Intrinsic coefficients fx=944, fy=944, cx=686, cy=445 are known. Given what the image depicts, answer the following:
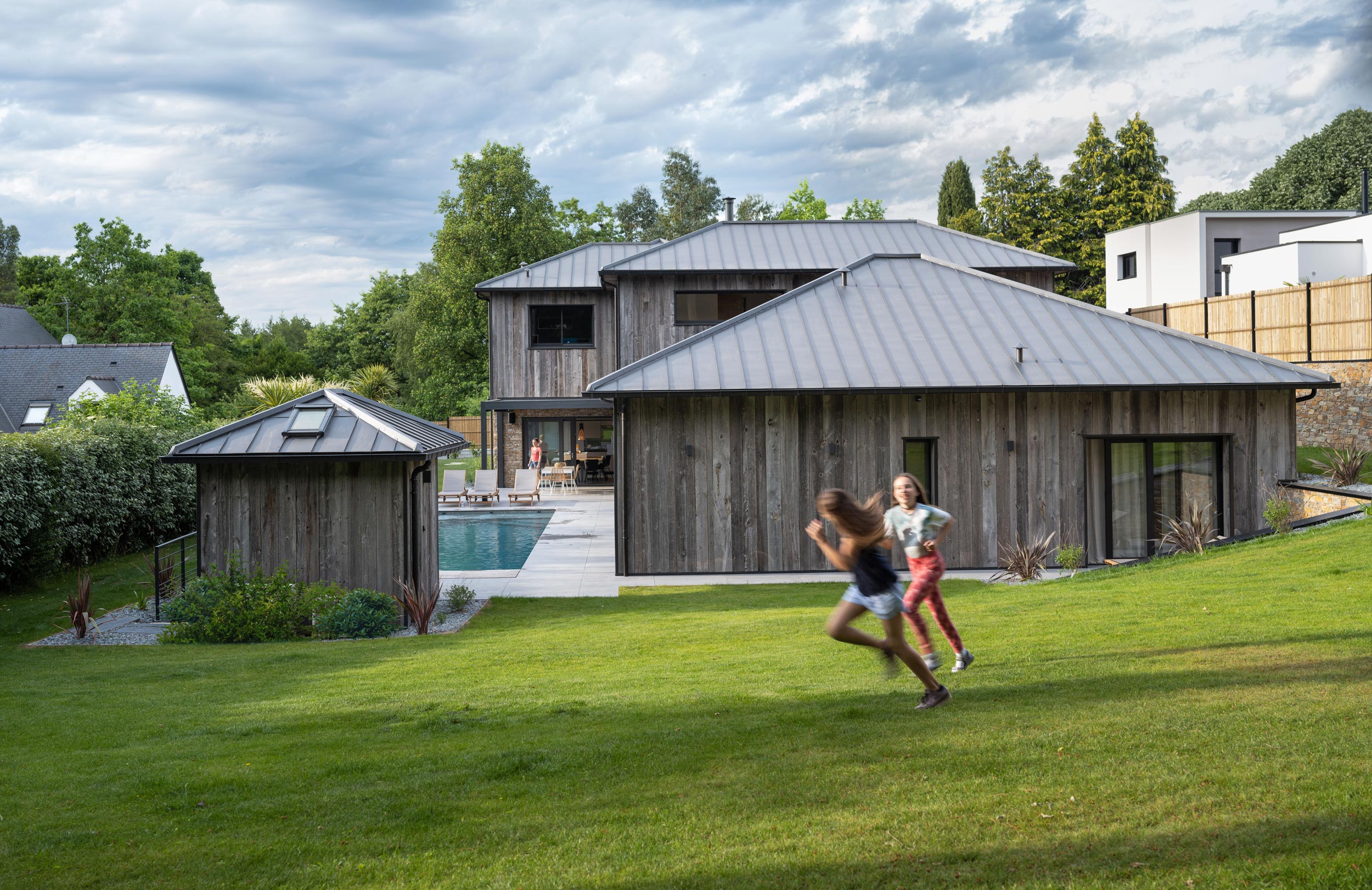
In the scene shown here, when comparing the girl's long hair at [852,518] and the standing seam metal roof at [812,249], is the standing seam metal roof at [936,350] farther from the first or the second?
the girl's long hair at [852,518]

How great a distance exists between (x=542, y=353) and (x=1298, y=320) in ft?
66.1

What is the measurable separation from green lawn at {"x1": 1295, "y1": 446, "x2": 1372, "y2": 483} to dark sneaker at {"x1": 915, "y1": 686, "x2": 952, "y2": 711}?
13737 mm

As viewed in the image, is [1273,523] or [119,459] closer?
[1273,523]

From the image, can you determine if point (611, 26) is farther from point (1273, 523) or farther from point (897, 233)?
point (1273, 523)

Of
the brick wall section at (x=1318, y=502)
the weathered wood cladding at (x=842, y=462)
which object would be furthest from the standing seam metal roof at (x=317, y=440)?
the brick wall section at (x=1318, y=502)

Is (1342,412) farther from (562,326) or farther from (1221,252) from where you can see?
(562,326)

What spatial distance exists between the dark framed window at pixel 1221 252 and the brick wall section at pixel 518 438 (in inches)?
945

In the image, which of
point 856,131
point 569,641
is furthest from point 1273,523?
point 856,131

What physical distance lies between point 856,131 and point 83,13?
47.7 m

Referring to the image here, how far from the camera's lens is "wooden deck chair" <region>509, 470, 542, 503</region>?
26.6 meters

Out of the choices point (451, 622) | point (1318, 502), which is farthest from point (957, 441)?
point (451, 622)

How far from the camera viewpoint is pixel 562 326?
2858 cm

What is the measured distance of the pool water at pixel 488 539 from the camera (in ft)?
57.0

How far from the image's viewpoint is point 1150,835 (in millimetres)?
4043
